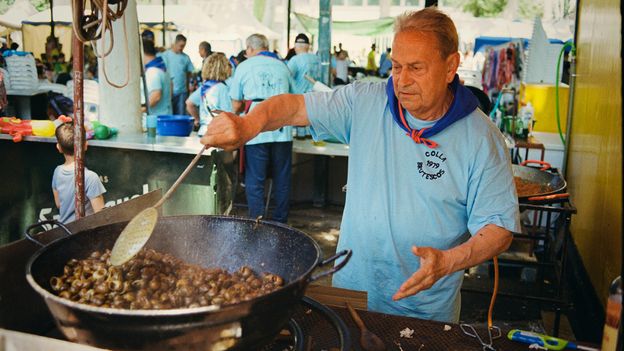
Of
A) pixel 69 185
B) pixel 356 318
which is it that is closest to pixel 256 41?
pixel 69 185

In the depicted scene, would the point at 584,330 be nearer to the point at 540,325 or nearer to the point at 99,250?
the point at 540,325

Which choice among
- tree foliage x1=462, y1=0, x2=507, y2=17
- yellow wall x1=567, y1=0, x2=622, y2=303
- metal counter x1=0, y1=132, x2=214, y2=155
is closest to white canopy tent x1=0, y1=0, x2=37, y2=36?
metal counter x1=0, y1=132, x2=214, y2=155

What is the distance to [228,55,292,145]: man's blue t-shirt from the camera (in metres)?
5.80

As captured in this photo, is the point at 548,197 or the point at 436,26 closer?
the point at 436,26

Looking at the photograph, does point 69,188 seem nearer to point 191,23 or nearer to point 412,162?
point 412,162

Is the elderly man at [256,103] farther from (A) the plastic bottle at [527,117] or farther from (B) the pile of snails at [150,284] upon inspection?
(B) the pile of snails at [150,284]

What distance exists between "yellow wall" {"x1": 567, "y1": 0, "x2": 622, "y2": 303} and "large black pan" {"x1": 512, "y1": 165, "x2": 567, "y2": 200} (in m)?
0.30

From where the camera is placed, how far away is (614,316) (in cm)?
116

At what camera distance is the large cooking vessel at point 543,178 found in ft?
11.9

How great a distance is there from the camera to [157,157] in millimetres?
4852

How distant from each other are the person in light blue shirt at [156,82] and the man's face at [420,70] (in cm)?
555

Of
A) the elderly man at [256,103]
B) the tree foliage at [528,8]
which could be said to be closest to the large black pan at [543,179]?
the elderly man at [256,103]

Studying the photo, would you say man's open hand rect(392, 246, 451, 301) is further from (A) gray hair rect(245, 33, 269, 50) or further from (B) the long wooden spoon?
(A) gray hair rect(245, 33, 269, 50)

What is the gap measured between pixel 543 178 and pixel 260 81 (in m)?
3.04
